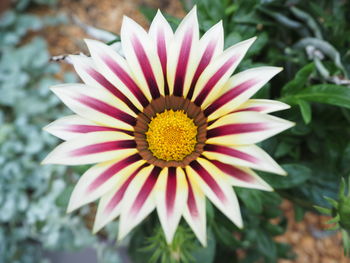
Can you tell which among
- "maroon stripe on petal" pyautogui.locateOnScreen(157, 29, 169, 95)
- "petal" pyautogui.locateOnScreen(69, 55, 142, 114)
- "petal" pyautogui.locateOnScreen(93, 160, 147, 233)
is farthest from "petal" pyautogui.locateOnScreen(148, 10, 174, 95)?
"petal" pyautogui.locateOnScreen(93, 160, 147, 233)

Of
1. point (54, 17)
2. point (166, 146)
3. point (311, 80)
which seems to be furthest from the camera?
point (54, 17)

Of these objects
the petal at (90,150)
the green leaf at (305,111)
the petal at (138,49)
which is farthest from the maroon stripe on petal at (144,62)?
the green leaf at (305,111)

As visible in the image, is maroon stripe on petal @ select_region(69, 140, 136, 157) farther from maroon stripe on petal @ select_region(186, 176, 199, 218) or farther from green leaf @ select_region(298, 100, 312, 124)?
green leaf @ select_region(298, 100, 312, 124)

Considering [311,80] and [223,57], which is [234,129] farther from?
[311,80]

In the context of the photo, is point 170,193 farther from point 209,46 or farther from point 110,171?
point 209,46

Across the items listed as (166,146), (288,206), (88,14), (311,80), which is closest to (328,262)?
(288,206)

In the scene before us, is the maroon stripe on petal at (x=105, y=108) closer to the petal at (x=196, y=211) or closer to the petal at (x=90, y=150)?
the petal at (x=90, y=150)

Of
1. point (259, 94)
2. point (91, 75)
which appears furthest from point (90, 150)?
point (259, 94)
